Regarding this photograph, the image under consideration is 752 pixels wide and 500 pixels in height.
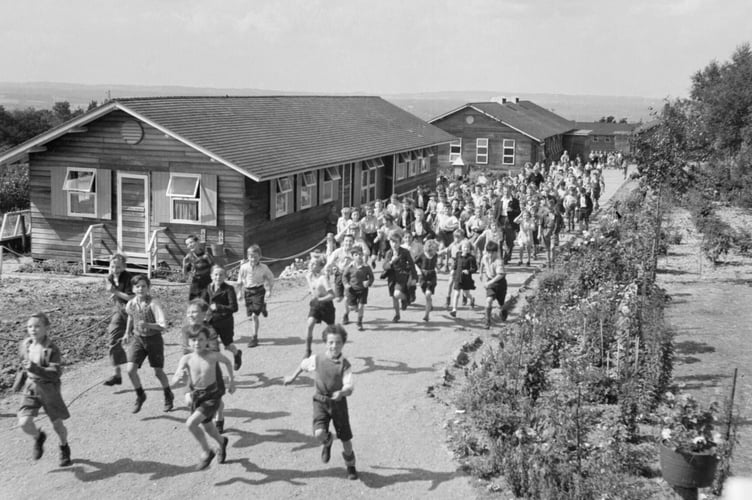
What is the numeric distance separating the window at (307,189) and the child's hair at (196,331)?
15030 mm

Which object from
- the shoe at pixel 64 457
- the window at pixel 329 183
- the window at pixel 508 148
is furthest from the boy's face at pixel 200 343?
the window at pixel 508 148

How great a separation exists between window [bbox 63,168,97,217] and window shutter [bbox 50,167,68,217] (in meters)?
0.14

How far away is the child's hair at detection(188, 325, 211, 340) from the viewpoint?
8683mm

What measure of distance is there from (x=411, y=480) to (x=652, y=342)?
4.40 m

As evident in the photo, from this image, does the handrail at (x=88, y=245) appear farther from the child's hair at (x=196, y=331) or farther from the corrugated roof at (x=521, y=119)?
the corrugated roof at (x=521, y=119)

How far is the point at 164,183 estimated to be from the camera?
68.9ft

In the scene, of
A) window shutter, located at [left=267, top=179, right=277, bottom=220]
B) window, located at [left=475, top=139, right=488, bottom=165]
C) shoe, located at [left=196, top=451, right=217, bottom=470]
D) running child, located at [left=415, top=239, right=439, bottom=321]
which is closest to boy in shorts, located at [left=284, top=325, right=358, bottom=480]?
shoe, located at [left=196, top=451, right=217, bottom=470]

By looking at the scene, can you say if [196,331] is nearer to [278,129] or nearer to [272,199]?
[272,199]

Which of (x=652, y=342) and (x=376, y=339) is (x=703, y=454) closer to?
(x=652, y=342)

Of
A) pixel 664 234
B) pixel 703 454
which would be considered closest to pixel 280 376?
pixel 703 454

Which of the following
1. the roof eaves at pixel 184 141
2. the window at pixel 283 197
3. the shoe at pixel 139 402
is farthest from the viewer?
the window at pixel 283 197

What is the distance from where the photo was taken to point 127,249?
70.8 ft

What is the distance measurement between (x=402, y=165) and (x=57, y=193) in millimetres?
15587

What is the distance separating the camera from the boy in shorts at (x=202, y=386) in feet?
27.9
